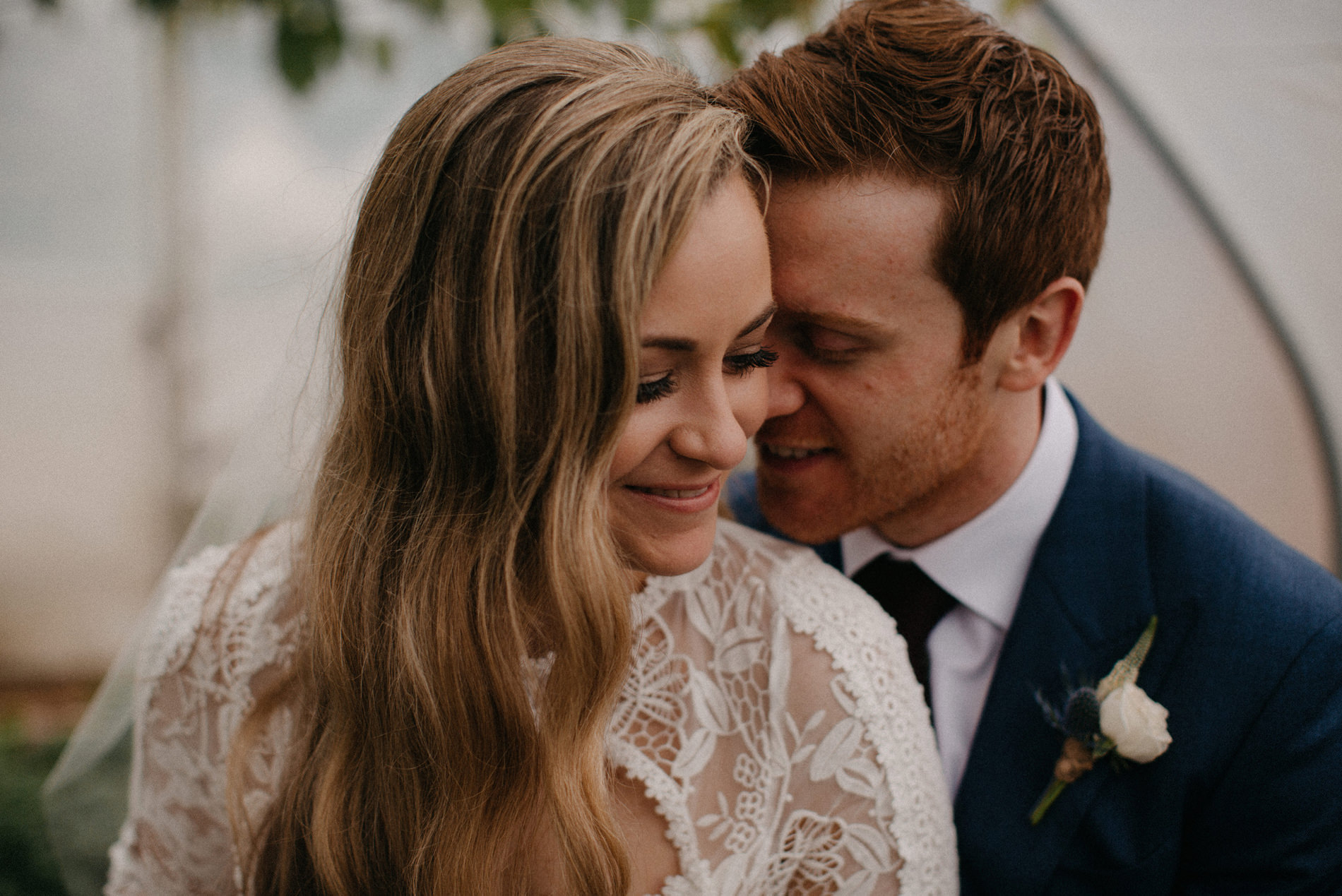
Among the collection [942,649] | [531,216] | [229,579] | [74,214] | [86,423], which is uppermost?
[531,216]

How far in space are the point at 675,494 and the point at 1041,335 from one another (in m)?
1.14

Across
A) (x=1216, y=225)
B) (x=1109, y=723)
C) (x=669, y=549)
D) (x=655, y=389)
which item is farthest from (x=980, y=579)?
(x=1216, y=225)

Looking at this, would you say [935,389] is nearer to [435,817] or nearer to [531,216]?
[531,216]

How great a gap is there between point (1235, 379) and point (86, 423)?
16.7ft

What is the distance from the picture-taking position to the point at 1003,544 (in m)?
2.28

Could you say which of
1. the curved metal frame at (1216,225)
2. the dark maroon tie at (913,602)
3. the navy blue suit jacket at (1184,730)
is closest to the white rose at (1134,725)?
the navy blue suit jacket at (1184,730)

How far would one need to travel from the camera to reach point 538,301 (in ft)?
4.66

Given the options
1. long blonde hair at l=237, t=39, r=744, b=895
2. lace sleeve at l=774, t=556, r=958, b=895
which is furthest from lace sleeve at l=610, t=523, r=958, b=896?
long blonde hair at l=237, t=39, r=744, b=895

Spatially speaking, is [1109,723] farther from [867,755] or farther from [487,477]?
[487,477]

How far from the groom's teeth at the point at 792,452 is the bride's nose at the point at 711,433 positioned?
2.36 ft

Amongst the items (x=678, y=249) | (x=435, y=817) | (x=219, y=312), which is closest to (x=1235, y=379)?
(x=678, y=249)

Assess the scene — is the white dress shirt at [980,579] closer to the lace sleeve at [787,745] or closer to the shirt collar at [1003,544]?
the shirt collar at [1003,544]

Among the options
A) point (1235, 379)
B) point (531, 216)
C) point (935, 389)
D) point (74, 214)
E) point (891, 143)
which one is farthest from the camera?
point (74, 214)

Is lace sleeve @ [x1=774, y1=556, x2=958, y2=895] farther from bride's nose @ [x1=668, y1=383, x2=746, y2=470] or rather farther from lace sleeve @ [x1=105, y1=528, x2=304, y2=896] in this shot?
lace sleeve @ [x1=105, y1=528, x2=304, y2=896]
